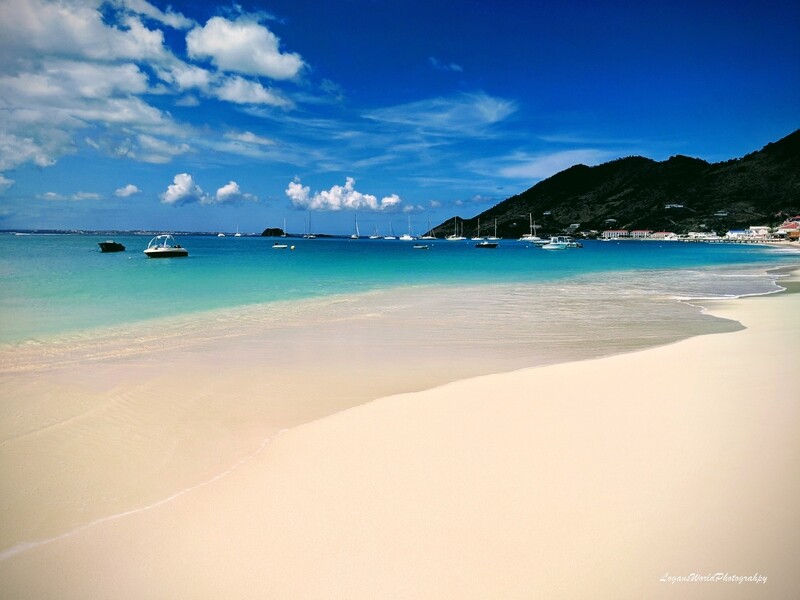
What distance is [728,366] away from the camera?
291 inches

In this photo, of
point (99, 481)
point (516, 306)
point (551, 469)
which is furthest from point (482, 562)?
point (516, 306)

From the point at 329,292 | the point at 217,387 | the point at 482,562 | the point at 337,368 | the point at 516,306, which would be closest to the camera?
the point at 482,562

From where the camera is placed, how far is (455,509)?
357 centimetres

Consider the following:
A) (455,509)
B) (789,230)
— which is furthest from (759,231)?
(455,509)

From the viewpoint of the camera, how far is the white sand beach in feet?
9.61

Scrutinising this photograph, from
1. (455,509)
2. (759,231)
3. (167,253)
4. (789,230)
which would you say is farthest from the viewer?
(759,231)

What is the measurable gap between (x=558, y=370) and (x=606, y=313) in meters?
8.83

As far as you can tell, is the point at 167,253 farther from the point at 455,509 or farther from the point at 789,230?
the point at 789,230

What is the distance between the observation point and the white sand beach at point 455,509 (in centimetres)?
293

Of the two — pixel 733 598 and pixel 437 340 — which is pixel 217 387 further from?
pixel 733 598

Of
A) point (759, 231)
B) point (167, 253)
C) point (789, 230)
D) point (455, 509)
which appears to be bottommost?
point (455, 509)

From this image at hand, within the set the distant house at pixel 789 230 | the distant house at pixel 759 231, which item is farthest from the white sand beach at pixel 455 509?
the distant house at pixel 759 231

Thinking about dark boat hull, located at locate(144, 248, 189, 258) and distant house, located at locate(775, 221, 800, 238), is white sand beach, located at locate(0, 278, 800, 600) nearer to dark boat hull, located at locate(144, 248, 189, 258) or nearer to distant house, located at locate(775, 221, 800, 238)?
dark boat hull, located at locate(144, 248, 189, 258)

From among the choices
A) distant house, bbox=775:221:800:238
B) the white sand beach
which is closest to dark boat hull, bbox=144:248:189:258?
the white sand beach
